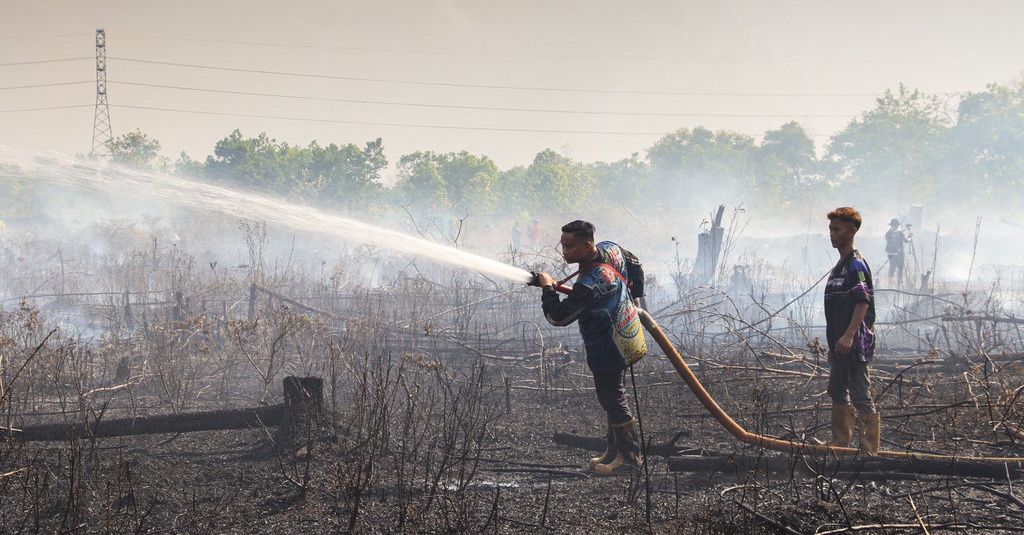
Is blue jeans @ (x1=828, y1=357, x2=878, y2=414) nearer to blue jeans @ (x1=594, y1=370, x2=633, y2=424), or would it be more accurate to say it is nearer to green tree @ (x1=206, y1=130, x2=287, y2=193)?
blue jeans @ (x1=594, y1=370, x2=633, y2=424)

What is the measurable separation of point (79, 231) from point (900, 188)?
149ft

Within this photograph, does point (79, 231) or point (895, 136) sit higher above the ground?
point (895, 136)

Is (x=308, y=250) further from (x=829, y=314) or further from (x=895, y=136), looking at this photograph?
(x=895, y=136)

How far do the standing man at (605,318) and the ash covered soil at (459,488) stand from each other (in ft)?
0.69

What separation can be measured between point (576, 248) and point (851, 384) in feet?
7.70

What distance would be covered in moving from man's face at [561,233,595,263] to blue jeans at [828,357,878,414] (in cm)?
208

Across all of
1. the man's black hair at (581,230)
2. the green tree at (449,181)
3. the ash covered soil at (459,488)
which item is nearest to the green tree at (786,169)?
the green tree at (449,181)

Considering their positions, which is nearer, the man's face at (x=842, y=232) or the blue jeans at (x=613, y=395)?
the blue jeans at (x=613, y=395)

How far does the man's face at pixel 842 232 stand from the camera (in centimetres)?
522

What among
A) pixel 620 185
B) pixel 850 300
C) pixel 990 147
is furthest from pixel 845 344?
pixel 620 185

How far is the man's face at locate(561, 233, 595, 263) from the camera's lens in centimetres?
484

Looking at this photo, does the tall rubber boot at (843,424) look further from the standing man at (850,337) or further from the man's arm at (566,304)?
the man's arm at (566,304)

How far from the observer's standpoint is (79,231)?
27.1 meters

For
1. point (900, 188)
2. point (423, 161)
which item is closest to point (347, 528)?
point (423, 161)
